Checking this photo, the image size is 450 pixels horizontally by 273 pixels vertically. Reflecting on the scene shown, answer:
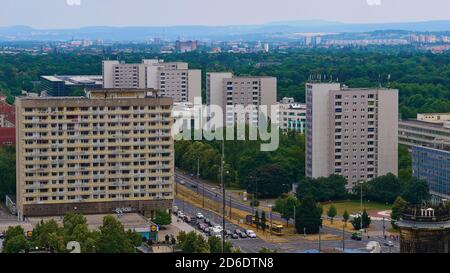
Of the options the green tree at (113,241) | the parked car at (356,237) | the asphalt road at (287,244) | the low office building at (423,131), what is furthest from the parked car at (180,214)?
the low office building at (423,131)

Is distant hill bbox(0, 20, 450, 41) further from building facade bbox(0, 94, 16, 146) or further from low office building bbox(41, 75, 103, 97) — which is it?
low office building bbox(41, 75, 103, 97)

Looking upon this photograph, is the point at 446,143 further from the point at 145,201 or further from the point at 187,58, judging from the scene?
the point at 187,58

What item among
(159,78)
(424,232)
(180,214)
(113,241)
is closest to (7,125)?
(180,214)

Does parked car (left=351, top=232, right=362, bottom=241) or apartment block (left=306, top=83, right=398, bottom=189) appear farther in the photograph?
apartment block (left=306, top=83, right=398, bottom=189)

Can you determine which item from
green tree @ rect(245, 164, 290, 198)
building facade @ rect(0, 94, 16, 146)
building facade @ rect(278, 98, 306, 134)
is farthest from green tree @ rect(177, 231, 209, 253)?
building facade @ rect(278, 98, 306, 134)

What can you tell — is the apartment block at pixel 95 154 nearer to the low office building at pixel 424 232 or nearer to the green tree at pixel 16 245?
the green tree at pixel 16 245
